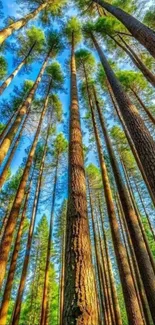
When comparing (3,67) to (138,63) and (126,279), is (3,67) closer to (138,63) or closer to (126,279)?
(138,63)

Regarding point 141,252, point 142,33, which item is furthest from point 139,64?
point 141,252

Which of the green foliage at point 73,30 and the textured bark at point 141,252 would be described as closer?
the textured bark at point 141,252

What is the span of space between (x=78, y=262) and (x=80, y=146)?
2.62m

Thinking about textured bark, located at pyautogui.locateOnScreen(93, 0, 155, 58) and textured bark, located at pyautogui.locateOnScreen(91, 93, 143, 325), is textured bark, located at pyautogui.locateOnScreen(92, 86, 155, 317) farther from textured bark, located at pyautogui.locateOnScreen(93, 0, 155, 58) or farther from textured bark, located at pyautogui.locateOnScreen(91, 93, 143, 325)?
textured bark, located at pyautogui.locateOnScreen(93, 0, 155, 58)

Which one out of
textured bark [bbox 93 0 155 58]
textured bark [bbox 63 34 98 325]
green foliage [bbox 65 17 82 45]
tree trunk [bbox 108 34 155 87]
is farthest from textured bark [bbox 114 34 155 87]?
textured bark [bbox 63 34 98 325]

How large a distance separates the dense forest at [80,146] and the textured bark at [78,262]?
0.01 metres

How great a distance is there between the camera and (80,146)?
466 cm

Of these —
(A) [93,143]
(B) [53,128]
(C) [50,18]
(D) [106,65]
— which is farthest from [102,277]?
(C) [50,18]

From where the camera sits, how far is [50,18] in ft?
42.1

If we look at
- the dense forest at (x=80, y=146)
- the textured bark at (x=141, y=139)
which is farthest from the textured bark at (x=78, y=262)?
the textured bark at (x=141, y=139)

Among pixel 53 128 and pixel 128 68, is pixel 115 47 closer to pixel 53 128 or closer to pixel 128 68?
pixel 128 68

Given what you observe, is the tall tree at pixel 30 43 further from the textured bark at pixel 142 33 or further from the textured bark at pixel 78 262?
the textured bark at pixel 78 262

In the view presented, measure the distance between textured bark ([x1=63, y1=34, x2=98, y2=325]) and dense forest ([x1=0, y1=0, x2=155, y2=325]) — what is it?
0.01 metres

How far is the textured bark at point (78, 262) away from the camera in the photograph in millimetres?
2029
